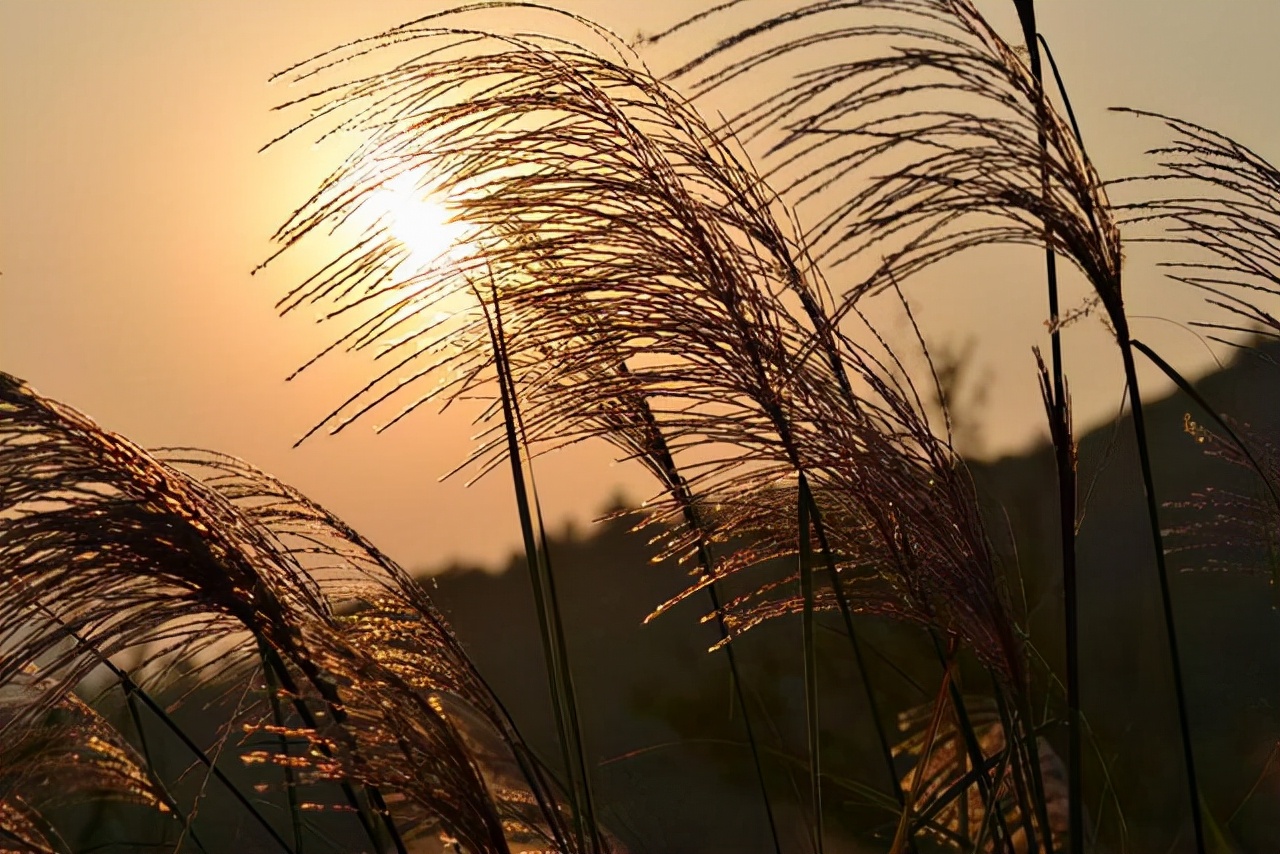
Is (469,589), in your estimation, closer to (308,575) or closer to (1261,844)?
(308,575)

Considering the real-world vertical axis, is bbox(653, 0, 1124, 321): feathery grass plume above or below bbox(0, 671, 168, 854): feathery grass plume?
above

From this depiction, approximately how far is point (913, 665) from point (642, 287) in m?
1.50

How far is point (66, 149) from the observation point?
1.70 m

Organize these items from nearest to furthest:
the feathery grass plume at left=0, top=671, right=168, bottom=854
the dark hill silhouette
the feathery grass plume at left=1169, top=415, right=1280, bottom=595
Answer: the feathery grass plume at left=0, top=671, right=168, bottom=854 < the feathery grass plume at left=1169, top=415, right=1280, bottom=595 < the dark hill silhouette

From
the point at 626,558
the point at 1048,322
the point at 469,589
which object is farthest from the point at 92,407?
the point at 1048,322

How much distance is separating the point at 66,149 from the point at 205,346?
353 millimetres

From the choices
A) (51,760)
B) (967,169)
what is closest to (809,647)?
(967,169)

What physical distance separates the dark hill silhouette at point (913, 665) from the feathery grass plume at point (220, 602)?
3.43 feet

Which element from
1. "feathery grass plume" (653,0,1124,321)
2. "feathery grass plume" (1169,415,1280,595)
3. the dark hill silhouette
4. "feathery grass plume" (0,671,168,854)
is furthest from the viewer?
the dark hill silhouette

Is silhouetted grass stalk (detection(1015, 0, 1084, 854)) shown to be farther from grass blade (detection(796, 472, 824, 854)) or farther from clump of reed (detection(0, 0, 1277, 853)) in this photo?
grass blade (detection(796, 472, 824, 854))

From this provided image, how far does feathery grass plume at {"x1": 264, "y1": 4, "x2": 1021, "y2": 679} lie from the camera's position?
2.49 feet

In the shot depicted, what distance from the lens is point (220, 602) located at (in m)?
0.82

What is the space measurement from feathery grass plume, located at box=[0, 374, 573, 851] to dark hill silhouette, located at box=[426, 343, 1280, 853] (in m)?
1.04

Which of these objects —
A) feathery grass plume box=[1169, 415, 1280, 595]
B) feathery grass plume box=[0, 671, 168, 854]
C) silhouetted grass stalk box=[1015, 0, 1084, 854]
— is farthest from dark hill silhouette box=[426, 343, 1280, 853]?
silhouetted grass stalk box=[1015, 0, 1084, 854]
